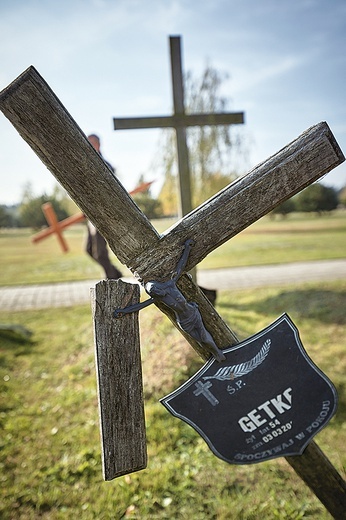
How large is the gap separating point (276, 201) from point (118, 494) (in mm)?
2431

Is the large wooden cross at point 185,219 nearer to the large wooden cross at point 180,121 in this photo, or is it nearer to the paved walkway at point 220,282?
the large wooden cross at point 180,121

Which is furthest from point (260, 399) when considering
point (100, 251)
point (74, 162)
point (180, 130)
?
point (100, 251)

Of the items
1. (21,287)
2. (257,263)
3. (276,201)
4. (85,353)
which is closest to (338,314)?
(85,353)

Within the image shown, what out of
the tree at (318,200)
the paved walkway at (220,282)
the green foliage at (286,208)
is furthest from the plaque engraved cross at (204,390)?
the tree at (318,200)

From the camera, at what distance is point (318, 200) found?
20375 mm

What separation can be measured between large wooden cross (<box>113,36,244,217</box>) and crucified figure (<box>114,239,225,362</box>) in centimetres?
339

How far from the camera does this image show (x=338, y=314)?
595cm

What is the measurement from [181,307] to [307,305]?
553 cm

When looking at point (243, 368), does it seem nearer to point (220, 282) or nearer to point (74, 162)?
point (74, 162)

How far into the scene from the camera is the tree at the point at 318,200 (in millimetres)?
20344

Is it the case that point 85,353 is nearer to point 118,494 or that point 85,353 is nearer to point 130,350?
point 118,494

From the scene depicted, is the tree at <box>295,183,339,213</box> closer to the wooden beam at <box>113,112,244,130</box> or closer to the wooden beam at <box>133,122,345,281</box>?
the wooden beam at <box>113,112,244,130</box>

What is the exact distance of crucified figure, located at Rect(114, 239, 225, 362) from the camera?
1.38 m

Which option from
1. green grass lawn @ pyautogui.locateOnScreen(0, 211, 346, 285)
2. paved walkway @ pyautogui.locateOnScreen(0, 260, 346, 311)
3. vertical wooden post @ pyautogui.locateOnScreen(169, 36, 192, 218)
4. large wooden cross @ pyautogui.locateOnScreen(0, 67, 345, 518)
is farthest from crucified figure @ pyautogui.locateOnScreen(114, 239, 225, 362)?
green grass lawn @ pyautogui.locateOnScreen(0, 211, 346, 285)
